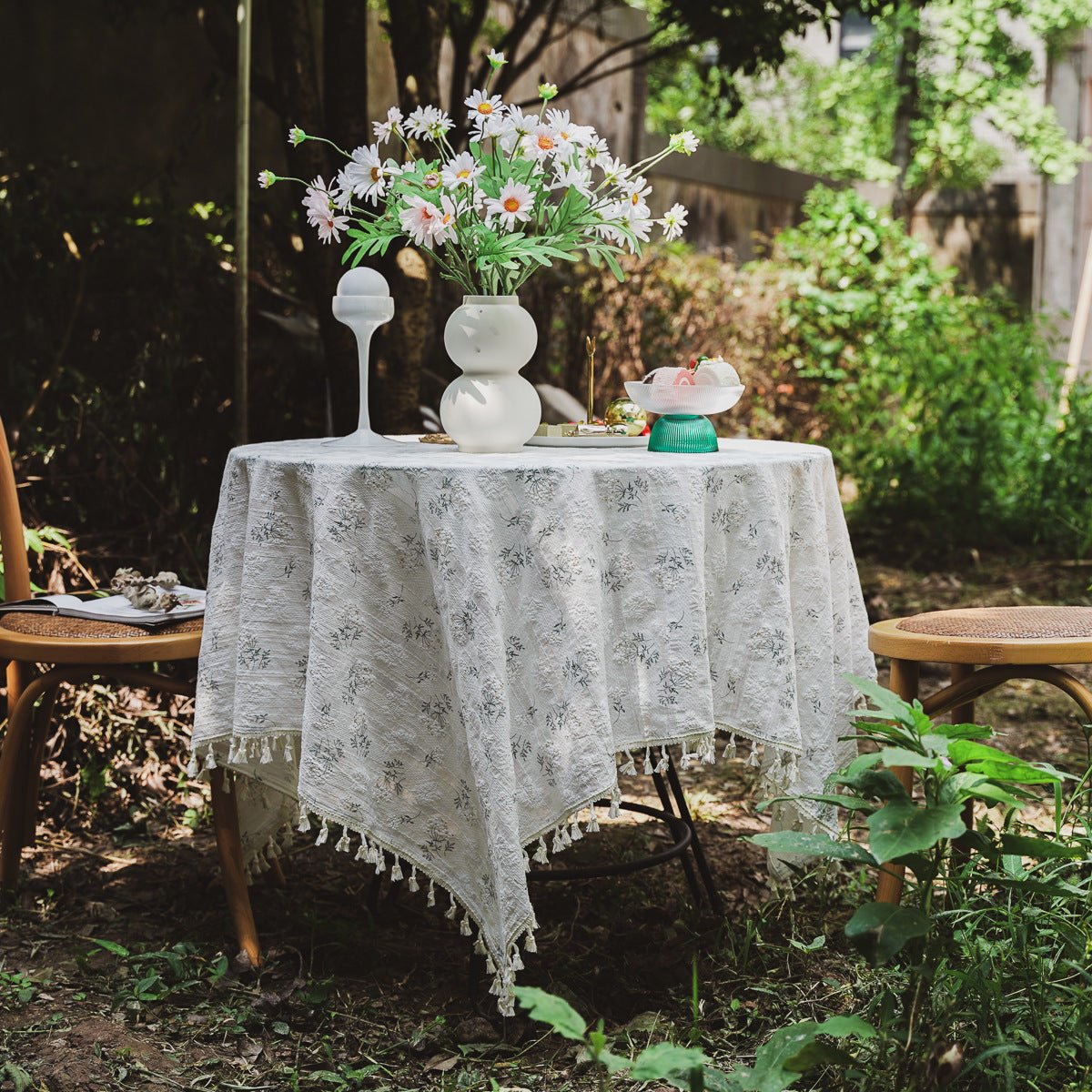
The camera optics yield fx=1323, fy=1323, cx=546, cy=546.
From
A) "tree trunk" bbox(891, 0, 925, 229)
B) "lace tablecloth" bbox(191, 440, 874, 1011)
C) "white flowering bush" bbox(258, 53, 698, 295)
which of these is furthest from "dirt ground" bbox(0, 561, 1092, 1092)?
"tree trunk" bbox(891, 0, 925, 229)

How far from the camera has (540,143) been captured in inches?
85.4

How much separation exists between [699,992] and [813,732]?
1.60ft

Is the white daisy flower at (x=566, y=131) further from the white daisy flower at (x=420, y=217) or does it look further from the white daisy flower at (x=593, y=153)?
the white daisy flower at (x=420, y=217)

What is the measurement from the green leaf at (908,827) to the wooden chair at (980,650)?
1.60 ft

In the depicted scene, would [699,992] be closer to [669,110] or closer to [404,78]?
[404,78]

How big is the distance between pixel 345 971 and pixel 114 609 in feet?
2.78

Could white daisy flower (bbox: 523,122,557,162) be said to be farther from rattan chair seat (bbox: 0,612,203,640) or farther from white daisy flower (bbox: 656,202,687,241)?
rattan chair seat (bbox: 0,612,203,640)

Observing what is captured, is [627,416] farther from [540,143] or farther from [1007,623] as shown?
[1007,623]

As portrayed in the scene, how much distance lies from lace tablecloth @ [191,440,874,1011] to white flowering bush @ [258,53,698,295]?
1.16ft

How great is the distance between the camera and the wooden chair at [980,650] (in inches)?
85.8

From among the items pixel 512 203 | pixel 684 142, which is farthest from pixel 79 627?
pixel 684 142

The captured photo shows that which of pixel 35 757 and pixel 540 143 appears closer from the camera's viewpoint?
pixel 540 143

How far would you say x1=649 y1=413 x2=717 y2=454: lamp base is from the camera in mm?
2324

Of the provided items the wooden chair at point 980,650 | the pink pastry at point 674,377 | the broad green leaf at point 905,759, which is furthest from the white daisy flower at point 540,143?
the broad green leaf at point 905,759
